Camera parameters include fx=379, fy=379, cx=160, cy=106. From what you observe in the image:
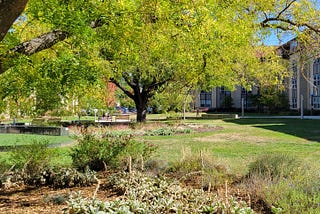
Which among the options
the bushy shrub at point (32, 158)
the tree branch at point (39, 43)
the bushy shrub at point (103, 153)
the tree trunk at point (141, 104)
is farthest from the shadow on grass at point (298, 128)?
the tree branch at point (39, 43)

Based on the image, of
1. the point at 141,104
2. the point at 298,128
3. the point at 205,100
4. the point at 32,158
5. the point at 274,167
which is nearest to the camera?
the point at 274,167

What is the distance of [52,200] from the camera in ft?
20.6

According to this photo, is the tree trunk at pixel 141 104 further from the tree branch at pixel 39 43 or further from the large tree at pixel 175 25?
the tree branch at pixel 39 43

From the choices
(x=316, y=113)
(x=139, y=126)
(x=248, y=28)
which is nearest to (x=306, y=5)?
(x=248, y=28)

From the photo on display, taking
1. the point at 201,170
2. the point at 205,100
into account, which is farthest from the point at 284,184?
the point at 205,100

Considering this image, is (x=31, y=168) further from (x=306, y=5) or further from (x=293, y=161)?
(x=306, y=5)

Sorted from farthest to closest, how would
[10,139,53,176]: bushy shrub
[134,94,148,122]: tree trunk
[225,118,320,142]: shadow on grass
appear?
[134,94,148,122]: tree trunk < [225,118,320,142]: shadow on grass < [10,139,53,176]: bushy shrub

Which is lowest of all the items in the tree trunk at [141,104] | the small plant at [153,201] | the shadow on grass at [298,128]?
the shadow on grass at [298,128]

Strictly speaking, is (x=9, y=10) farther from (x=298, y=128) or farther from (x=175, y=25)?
(x=298, y=128)

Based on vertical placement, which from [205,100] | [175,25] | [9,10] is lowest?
[9,10]

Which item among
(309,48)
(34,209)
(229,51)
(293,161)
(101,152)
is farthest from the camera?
(309,48)

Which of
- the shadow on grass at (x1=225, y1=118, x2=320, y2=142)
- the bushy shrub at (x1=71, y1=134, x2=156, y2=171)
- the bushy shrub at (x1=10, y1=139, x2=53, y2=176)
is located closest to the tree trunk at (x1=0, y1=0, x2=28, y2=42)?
the bushy shrub at (x1=10, y1=139, x2=53, y2=176)

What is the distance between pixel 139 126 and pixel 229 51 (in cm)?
1810

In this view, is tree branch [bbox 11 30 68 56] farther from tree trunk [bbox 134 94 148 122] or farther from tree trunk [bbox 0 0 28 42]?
tree trunk [bbox 134 94 148 122]
